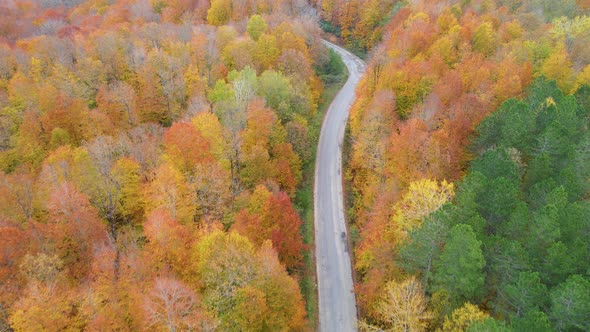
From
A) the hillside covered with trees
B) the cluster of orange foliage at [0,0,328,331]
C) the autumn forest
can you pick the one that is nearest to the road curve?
the autumn forest

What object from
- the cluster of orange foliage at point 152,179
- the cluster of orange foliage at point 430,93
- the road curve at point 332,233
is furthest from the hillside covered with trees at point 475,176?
the cluster of orange foliage at point 152,179

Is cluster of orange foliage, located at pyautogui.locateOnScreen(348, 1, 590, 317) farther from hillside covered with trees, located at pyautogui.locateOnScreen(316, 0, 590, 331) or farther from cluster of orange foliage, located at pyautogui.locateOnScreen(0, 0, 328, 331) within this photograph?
cluster of orange foliage, located at pyautogui.locateOnScreen(0, 0, 328, 331)

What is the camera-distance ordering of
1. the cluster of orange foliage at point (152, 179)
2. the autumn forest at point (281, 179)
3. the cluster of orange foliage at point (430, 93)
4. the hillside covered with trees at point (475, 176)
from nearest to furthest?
the hillside covered with trees at point (475, 176) < the autumn forest at point (281, 179) < the cluster of orange foliage at point (152, 179) < the cluster of orange foliage at point (430, 93)

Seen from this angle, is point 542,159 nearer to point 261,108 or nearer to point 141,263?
point 261,108

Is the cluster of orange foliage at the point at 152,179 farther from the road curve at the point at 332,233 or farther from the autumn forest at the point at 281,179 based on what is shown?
the road curve at the point at 332,233

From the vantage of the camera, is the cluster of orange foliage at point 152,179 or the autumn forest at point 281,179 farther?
the cluster of orange foliage at point 152,179

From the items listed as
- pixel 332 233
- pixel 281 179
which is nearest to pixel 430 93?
pixel 332 233

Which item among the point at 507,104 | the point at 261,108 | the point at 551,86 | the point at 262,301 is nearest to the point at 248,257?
the point at 262,301

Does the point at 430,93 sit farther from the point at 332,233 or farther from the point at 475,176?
the point at 332,233
